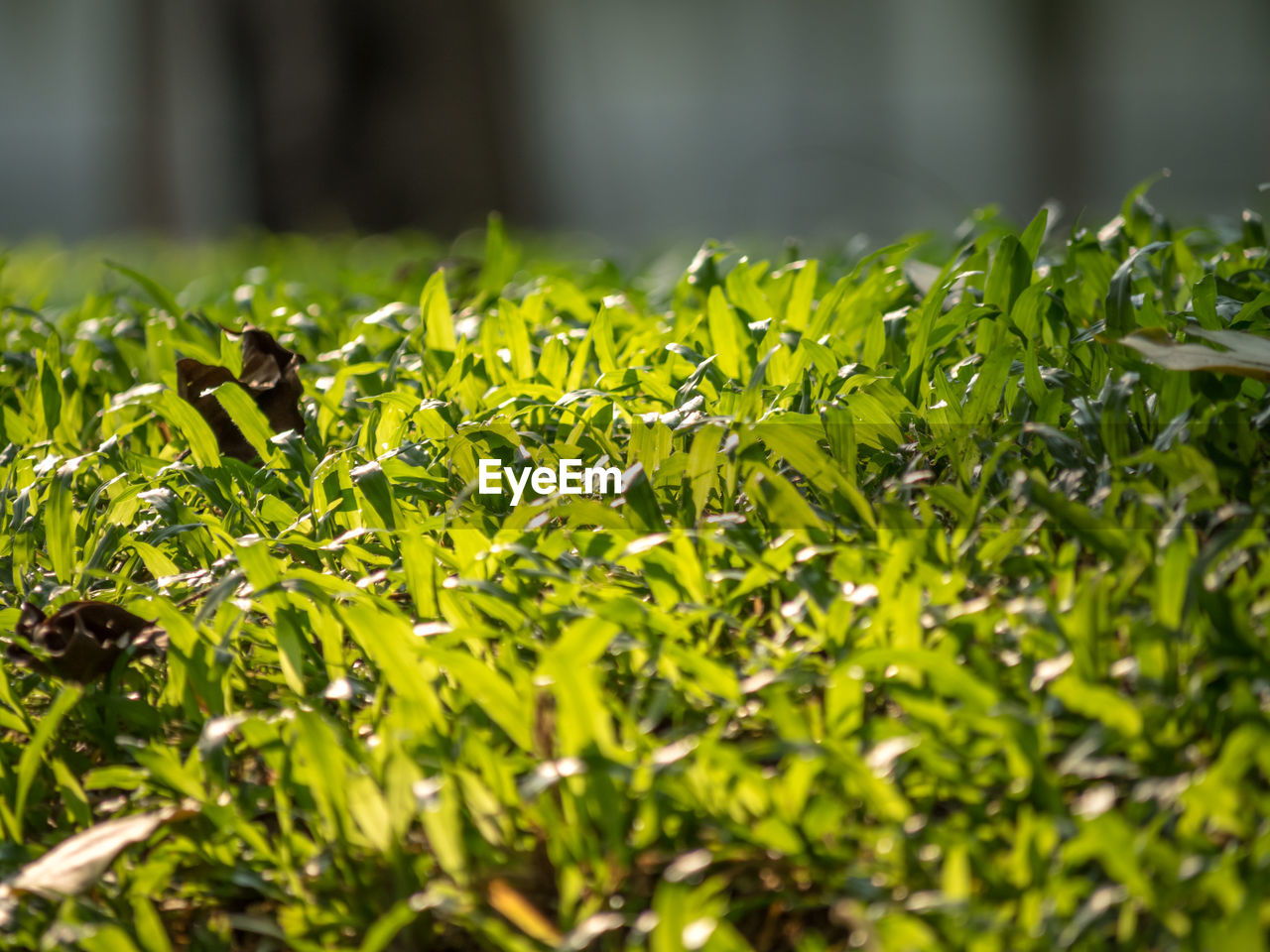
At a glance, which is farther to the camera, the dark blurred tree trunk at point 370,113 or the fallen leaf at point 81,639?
the dark blurred tree trunk at point 370,113

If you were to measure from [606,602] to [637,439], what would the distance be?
17.1 inches

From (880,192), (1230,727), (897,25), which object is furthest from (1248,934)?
(897,25)

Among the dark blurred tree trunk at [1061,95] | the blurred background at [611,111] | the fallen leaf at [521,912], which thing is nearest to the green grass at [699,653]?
the fallen leaf at [521,912]

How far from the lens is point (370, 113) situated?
26.0 feet

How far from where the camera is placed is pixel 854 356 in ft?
6.99

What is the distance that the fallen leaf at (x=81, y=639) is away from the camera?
149 centimetres

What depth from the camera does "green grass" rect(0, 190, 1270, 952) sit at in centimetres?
114

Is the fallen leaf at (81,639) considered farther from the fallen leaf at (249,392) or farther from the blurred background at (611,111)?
the blurred background at (611,111)

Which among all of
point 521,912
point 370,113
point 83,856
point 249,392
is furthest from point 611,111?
point 521,912

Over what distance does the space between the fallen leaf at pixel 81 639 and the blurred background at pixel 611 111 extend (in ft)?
22.1

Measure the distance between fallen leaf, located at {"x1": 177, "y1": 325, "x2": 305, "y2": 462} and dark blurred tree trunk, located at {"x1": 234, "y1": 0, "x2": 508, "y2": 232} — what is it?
593cm

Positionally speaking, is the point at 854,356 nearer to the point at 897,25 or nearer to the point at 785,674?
the point at 785,674

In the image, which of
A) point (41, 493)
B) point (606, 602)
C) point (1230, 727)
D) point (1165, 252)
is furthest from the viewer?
point (1165, 252)

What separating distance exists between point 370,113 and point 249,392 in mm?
6181
